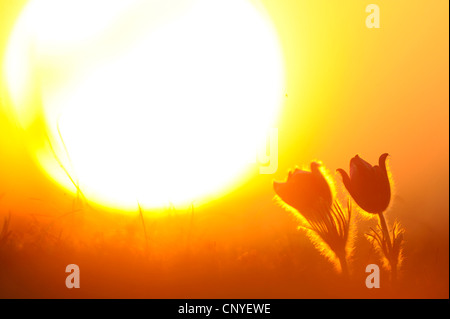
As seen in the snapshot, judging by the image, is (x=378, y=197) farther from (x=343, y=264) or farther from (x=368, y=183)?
(x=343, y=264)

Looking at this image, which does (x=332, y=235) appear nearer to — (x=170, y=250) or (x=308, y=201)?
(x=308, y=201)

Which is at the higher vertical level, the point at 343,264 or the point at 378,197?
the point at 378,197

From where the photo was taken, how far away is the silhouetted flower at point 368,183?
77 centimetres

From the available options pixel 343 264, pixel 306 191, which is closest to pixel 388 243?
pixel 343 264

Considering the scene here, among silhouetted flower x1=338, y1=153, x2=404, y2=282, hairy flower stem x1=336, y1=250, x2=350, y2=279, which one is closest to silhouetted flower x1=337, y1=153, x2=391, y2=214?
silhouetted flower x1=338, y1=153, x2=404, y2=282

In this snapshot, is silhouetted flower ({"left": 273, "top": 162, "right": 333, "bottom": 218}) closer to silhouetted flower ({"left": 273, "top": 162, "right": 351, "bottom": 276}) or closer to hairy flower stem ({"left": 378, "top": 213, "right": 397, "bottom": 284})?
silhouetted flower ({"left": 273, "top": 162, "right": 351, "bottom": 276})

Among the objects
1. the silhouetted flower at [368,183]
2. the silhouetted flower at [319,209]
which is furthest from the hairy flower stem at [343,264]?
the silhouetted flower at [368,183]

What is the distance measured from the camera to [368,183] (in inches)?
30.8

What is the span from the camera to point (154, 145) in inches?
38.1

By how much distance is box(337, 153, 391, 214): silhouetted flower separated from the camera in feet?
2.53
